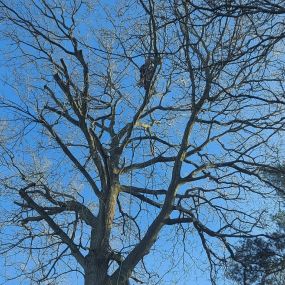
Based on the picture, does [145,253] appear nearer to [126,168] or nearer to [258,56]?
[126,168]

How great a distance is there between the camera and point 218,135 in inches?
392

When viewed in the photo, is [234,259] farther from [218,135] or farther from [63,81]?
[63,81]

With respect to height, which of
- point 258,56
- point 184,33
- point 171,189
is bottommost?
point 258,56

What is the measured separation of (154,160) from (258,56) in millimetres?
4641

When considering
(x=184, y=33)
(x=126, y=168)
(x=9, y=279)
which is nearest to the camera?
(x=184, y=33)

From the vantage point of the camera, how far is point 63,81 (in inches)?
368

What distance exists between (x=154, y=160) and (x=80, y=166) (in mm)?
1371

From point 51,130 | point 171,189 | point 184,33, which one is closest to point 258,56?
point 184,33

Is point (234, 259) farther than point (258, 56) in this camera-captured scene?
Yes

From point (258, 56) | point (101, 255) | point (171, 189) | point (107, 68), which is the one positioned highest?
point (107, 68)

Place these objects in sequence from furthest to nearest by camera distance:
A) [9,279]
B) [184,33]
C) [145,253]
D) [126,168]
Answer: [126,168] → [9,279] → [145,253] → [184,33]

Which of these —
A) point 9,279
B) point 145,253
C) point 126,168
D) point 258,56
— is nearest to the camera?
point 258,56

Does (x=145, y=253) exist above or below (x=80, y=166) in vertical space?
below

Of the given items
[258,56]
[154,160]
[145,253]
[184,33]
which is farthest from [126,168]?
[258,56]
